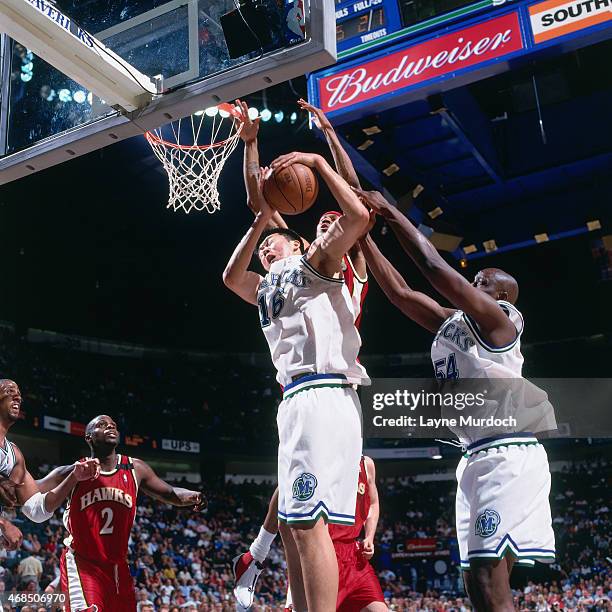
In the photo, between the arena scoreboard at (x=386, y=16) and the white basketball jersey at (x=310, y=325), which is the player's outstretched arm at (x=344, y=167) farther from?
the arena scoreboard at (x=386, y=16)

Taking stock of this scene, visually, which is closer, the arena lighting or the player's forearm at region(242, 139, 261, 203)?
the player's forearm at region(242, 139, 261, 203)

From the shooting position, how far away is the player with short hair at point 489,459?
343cm

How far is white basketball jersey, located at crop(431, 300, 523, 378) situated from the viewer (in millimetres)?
3758

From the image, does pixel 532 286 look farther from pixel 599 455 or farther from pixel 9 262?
pixel 9 262

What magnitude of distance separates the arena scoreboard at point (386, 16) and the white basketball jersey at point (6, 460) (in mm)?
4033

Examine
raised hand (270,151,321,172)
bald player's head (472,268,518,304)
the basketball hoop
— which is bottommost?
bald player's head (472,268,518,304)

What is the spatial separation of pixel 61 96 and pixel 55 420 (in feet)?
49.0

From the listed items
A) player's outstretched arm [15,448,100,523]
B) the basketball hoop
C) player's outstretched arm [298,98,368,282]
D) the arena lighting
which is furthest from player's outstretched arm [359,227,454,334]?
player's outstretched arm [15,448,100,523]

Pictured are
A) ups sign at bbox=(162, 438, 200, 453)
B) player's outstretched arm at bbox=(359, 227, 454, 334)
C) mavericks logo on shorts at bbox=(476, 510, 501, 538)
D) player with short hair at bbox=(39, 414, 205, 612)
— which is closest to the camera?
mavericks logo on shorts at bbox=(476, 510, 501, 538)

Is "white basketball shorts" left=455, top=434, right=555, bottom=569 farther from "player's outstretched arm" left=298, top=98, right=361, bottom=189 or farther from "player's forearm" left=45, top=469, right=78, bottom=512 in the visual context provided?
"player's forearm" left=45, top=469, right=78, bottom=512

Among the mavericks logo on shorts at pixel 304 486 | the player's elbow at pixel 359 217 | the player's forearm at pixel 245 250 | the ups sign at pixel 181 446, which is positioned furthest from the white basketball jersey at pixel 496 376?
the ups sign at pixel 181 446

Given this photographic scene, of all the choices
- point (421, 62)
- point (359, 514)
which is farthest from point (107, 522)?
point (421, 62)

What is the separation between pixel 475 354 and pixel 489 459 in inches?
20.0

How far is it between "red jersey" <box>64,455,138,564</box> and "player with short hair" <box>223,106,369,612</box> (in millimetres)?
2280
